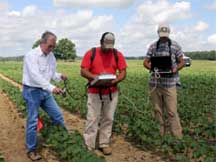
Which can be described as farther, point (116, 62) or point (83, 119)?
point (83, 119)

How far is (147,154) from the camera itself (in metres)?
7.44

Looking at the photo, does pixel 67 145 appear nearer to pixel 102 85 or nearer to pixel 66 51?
pixel 102 85

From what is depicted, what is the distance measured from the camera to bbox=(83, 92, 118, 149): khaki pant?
23.8ft

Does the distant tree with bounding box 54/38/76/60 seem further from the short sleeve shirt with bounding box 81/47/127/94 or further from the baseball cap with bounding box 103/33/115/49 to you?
the baseball cap with bounding box 103/33/115/49

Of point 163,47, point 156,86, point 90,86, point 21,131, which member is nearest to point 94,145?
point 90,86

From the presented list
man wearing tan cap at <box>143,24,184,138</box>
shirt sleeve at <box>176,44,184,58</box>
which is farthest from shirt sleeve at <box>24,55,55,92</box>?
shirt sleeve at <box>176,44,184,58</box>

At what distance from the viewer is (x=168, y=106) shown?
25.3 ft

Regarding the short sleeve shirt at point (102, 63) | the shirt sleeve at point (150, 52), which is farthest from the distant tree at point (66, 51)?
the short sleeve shirt at point (102, 63)

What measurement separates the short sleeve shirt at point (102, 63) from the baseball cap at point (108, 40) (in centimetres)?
22

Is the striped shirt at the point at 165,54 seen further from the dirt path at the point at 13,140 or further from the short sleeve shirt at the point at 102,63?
the dirt path at the point at 13,140

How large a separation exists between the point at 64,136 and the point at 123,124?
2.14m

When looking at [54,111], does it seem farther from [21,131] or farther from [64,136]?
[21,131]

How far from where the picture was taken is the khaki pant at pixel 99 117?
724 centimetres

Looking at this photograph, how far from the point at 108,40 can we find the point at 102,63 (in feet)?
1.49
